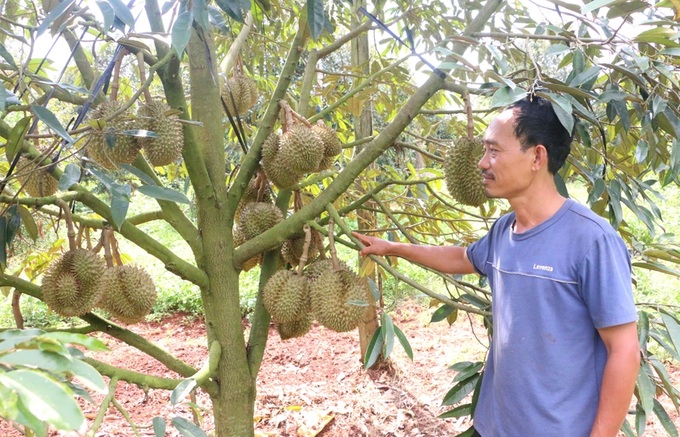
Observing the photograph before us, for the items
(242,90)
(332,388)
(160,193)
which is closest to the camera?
(160,193)

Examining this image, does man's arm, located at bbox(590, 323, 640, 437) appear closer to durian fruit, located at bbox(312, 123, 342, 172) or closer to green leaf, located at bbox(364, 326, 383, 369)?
green leaf, located at bbox(364, 326, 383, 369)

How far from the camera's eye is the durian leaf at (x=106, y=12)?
780 mm

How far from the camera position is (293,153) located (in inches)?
56.6

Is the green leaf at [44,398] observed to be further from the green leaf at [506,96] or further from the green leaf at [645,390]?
the green leaf at [645,390]

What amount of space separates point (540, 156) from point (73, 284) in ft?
3.69

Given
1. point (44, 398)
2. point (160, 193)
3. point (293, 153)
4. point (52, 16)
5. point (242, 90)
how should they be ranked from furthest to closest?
1. point (242, 90)
2. point (293, 153)
3. point (160, 193)
4. point (52, 16)
5. point (44, 398)

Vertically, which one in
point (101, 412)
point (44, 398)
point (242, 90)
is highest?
point (242, 90)

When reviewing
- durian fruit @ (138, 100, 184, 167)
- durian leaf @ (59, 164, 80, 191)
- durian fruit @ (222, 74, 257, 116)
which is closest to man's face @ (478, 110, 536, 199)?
durian fruit @ (138, 100, 184, 167)

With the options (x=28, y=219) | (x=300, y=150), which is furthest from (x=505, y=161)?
(x=28, y=219)

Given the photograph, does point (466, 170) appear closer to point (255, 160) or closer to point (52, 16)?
point (255, 160)

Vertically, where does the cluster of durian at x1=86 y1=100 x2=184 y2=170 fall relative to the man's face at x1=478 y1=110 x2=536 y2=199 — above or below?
above

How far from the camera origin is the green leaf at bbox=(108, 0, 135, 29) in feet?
2.65

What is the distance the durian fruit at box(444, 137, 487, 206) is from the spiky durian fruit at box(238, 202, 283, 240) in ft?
1.74

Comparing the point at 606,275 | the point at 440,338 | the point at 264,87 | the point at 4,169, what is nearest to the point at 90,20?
the point at 4,169
